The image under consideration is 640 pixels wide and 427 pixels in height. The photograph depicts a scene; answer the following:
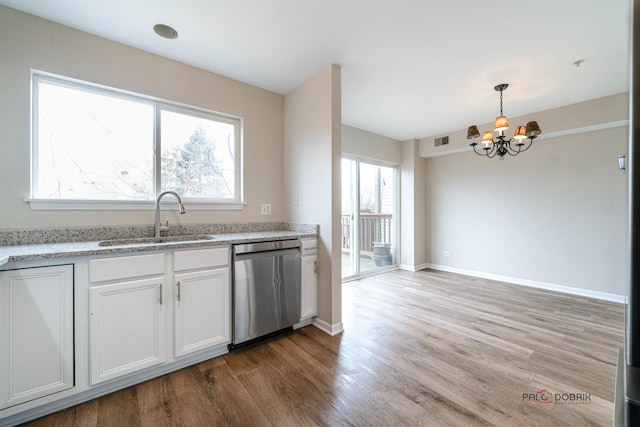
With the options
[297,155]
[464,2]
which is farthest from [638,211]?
[297,155]

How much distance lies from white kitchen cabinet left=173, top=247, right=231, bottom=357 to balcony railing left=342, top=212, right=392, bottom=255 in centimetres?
274

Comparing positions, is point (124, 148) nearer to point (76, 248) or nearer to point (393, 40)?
point (76, 248)

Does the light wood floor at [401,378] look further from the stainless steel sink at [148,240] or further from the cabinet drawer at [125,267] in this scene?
the stainless steel sink at [148,240]

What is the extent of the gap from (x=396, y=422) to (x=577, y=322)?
8.79 ft

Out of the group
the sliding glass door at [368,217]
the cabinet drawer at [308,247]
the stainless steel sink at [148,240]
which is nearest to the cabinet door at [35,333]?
the stainless steel sink at [148,240]

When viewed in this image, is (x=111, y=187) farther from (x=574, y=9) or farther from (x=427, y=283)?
(x=427, y=283)

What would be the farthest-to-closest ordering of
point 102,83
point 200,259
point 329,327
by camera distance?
1. point 329,327
2. point 102,83
3. point 200,259

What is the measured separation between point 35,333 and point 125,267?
0.54 metres

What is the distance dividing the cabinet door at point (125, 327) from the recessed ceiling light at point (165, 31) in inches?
78.2

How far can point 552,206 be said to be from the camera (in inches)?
155

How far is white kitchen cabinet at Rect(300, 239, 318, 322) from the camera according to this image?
2689 millimetres

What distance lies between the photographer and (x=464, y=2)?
188 cm

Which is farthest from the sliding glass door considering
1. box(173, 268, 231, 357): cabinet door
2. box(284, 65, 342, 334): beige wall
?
box(173, 268, 231, 357): cabinet door

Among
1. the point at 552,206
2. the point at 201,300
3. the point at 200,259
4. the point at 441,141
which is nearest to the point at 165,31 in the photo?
the point at 200,259
